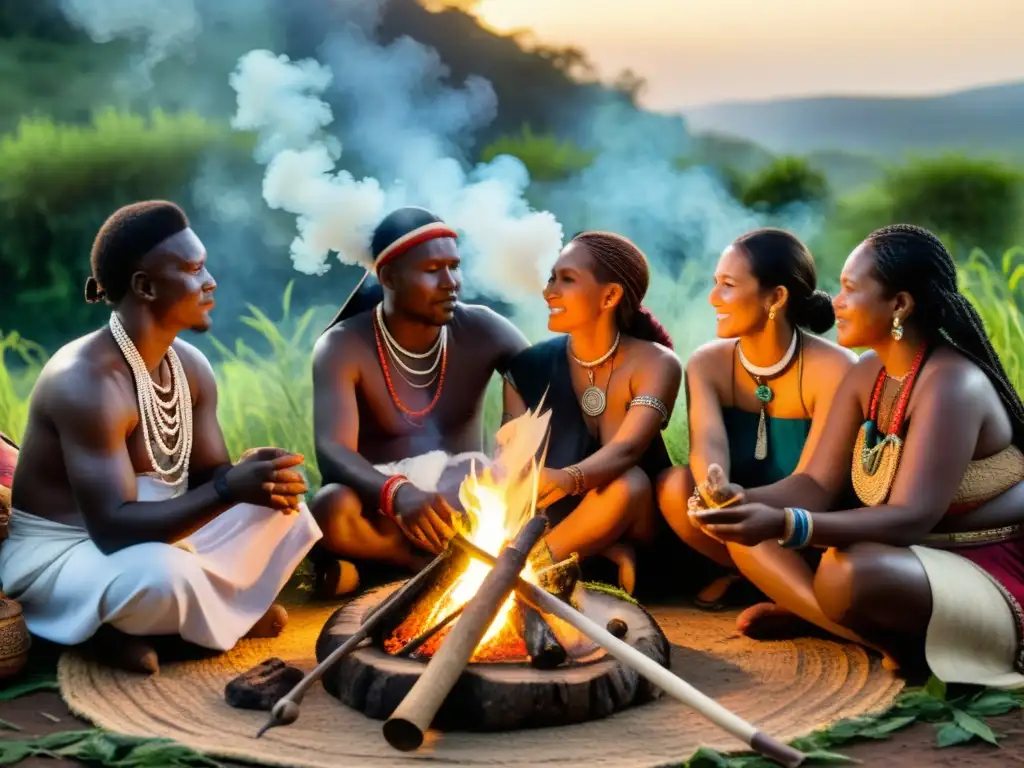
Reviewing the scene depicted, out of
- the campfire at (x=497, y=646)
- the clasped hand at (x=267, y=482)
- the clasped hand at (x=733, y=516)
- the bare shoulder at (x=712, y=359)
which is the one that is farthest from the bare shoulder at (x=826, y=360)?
the clasped hand at (x=267, y=482)

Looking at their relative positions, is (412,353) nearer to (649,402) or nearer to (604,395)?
(604,395)

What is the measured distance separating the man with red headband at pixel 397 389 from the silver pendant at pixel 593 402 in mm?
447

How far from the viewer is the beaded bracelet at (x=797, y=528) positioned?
392 centimetres

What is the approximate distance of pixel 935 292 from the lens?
4176 mm

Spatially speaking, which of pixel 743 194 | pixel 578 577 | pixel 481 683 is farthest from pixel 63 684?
pixel 743 194

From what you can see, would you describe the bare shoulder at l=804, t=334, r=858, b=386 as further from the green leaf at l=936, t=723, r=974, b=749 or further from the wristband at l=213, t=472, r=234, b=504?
the wristband at l=213, t=472, r=234, b=504

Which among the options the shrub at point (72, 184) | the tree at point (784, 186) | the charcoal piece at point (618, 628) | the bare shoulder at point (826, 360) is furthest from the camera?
the tree at point (784, 186)

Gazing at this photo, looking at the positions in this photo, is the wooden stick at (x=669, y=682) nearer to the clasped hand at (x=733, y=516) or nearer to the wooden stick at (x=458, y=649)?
the wooden stick at (x=458, y=649)

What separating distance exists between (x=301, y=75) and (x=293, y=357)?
86.1 inches

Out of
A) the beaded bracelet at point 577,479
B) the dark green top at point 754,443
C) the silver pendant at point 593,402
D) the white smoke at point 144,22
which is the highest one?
the white smoke at point 144,22

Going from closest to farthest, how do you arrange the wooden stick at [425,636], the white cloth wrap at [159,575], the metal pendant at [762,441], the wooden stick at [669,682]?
the wooden stick at [669,682] → the wooden stick at [425,636] → the white cloth wrap at [159,575] → the metal pendant at [762,441]

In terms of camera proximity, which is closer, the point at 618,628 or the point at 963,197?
the point at 618,628

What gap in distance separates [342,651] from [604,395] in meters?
1.80

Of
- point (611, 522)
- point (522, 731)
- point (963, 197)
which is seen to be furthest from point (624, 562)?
point (963, 197)
